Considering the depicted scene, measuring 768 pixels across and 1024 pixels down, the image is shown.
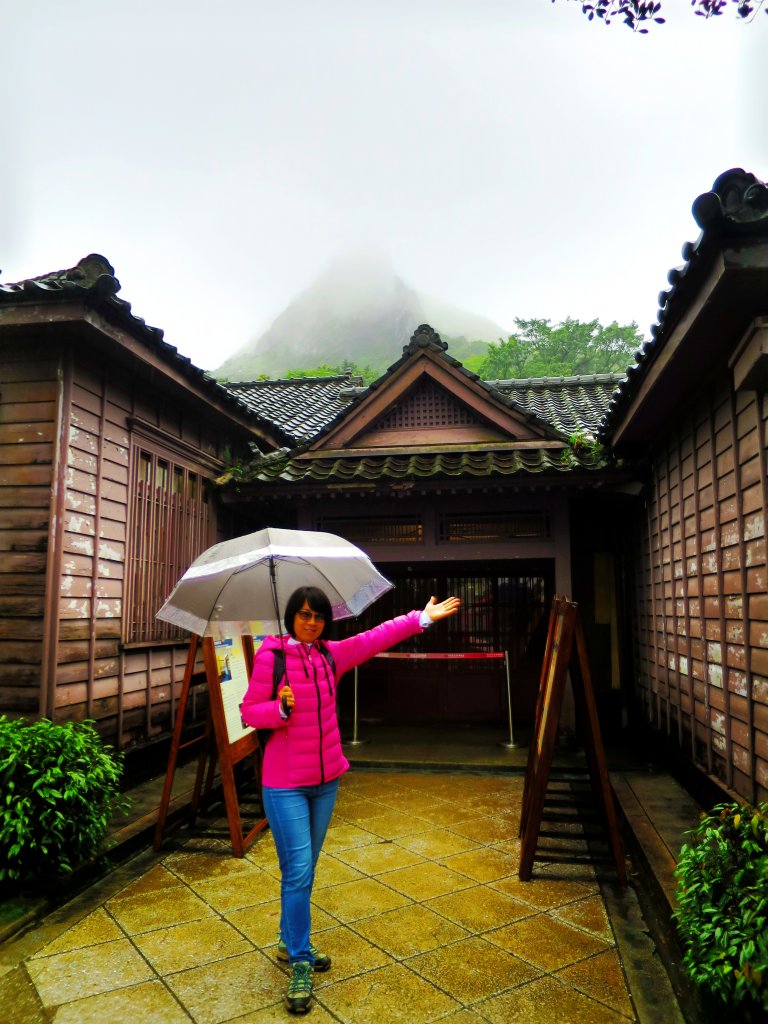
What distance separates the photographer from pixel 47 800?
4641mm

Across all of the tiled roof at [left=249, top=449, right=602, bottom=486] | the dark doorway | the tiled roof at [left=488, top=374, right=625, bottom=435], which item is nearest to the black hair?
the tiled roof at [left=249, top=449, right=602, bottom=486]

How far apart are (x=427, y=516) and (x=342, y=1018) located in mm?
6869

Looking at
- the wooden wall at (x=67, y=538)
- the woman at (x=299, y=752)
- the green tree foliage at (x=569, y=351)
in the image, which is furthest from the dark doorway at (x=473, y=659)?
the green tree foliage at (x=569, y=351)

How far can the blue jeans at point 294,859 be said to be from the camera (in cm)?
339

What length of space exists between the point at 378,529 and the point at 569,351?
140ft

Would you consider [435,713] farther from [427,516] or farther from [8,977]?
[8,977]

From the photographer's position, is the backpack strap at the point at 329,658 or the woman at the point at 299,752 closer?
the woman at the point at 299,752

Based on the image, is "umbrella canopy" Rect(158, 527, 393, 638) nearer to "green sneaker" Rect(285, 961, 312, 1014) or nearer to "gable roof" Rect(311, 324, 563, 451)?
"green sneaker" Rect(285, 961, 312, 1014)

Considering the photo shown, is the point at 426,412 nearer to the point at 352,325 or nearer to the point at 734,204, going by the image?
the point at 734,204

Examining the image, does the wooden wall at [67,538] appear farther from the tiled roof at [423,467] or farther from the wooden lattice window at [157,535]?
the tiled roof at [423,467]

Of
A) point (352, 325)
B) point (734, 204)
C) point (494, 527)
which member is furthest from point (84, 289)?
point (352, 325)

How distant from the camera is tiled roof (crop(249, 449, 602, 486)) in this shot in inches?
342

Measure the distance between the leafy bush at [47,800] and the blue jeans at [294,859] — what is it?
2.11m

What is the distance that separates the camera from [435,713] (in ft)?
36.6
